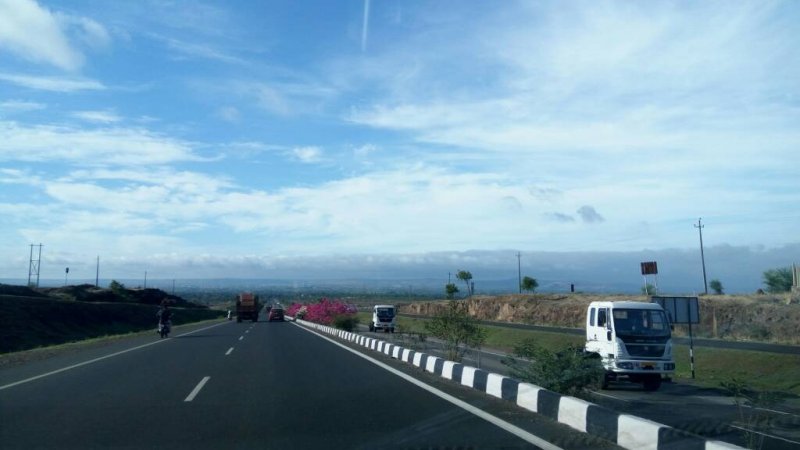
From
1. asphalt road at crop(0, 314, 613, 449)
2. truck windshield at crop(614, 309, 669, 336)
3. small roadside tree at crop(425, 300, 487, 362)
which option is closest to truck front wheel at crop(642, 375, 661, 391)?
truck windshield at crop(614, 309, 669, 336)

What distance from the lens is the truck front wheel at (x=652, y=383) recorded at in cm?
1741

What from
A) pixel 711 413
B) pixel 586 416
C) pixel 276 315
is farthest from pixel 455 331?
pixel 276 315

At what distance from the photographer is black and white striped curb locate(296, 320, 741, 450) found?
23.9 feet

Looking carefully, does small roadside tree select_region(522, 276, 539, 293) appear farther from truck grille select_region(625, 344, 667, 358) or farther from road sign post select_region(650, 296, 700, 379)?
truck grille select_region(625, 344, 667, 358)

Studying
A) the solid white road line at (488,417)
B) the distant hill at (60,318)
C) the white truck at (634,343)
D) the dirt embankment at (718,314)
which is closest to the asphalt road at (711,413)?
the white truck at (634,343)

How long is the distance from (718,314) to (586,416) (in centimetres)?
4353

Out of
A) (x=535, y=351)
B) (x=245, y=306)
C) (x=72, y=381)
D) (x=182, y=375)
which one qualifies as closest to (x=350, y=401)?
(x=535, y=351)

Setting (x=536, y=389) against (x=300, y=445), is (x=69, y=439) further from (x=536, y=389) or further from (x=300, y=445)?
(x=536, y=389)

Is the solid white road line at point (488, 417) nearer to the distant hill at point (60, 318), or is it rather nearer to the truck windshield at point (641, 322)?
the truck windshield at point (641, 322)

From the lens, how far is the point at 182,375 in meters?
16.0

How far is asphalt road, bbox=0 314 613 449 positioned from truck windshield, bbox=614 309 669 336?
5.63 metres

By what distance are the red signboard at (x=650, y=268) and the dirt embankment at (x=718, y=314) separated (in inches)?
315

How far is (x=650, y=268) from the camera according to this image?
96.2 feet

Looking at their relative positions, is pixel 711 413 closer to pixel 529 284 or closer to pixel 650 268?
pixel 650 268
